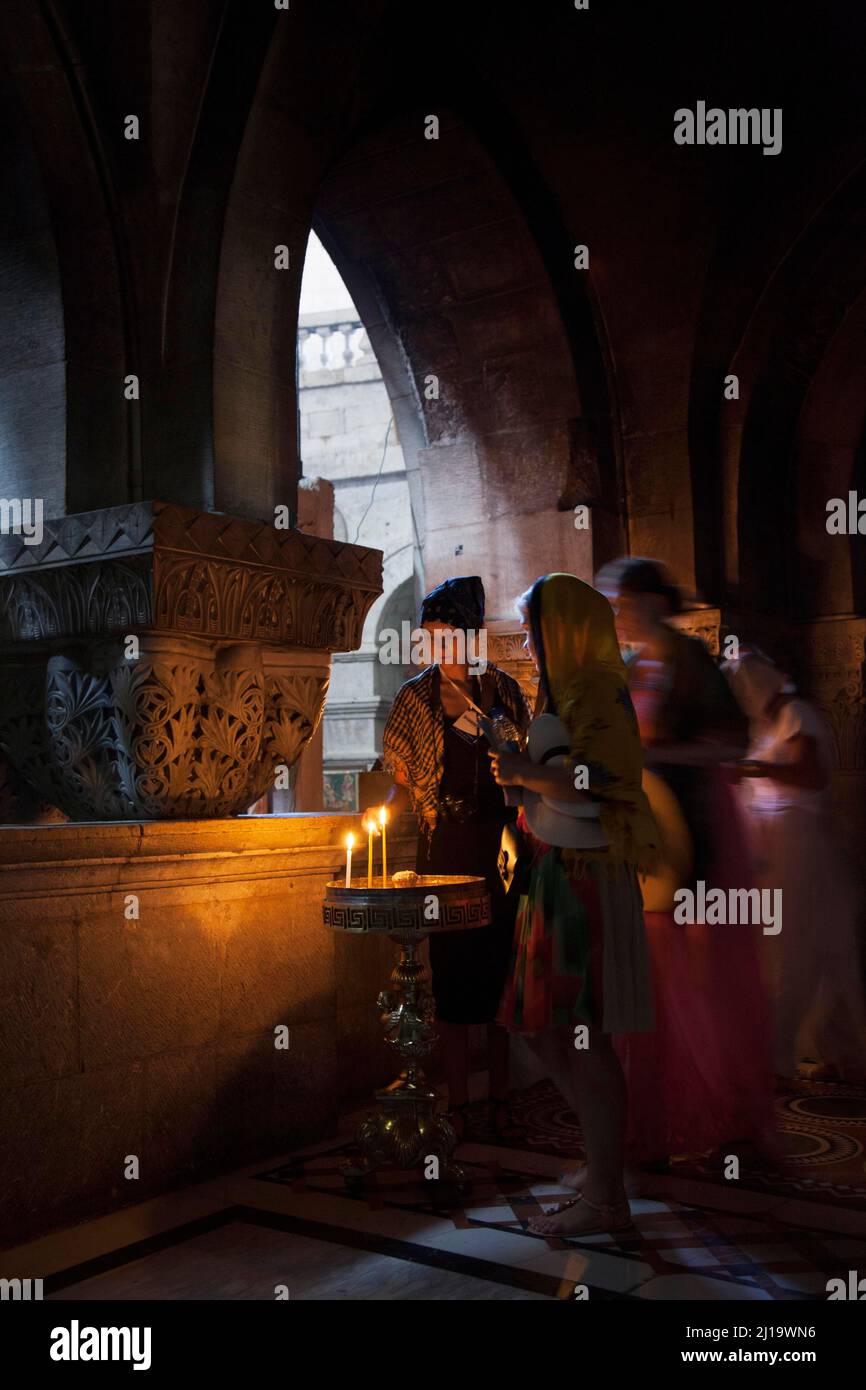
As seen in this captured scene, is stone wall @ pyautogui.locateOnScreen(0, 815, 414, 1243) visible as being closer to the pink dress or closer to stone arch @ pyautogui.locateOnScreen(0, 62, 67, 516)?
the pink dress

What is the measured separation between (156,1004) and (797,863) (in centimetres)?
233

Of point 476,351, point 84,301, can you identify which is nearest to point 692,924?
point 84,301

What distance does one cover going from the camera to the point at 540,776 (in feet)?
9.95

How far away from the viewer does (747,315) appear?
19.7 feet

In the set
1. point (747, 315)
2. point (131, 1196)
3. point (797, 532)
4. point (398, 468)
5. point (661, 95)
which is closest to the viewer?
point (131, 1196)

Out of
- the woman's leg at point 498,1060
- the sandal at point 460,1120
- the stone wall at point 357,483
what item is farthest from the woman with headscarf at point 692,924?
the stone wall at point 357,483

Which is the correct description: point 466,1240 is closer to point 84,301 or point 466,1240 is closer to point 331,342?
point 84,301

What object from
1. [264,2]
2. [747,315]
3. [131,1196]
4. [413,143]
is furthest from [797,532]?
[131,1196]

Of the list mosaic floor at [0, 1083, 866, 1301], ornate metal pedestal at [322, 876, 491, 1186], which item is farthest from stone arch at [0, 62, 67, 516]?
mosaic floor at [0, 1083, 866, 1301]

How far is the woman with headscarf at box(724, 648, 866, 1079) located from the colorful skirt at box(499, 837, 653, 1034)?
1.50 meters

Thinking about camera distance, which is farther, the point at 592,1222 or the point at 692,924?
the point at 692,924

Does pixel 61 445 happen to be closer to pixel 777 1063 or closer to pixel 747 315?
pixel 777 1063

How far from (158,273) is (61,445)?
61cm

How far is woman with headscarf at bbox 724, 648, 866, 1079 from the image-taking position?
4.46 metres
